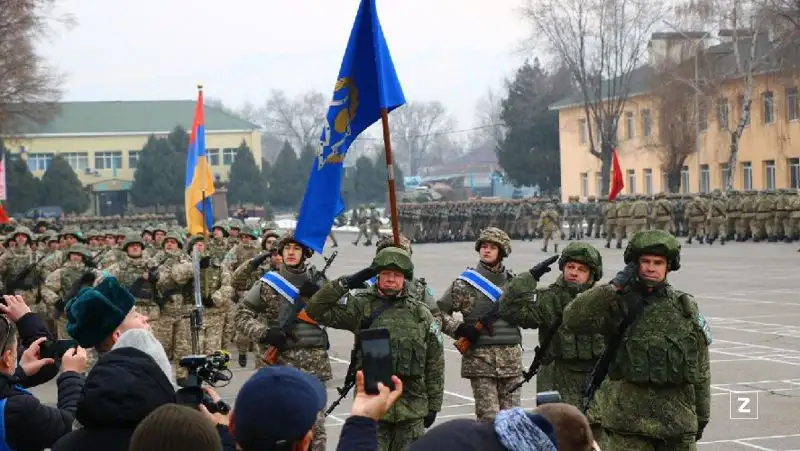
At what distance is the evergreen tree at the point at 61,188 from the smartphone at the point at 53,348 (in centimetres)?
8643

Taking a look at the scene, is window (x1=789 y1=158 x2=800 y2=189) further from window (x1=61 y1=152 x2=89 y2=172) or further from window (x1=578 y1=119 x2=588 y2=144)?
window (x1=61 y1=152 x2=89 y2=172)

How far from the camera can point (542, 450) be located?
157 inches

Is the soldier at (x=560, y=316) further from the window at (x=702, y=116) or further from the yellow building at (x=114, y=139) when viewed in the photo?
the yellow building at (x=114, y=139)

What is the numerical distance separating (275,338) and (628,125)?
6675 centimetres

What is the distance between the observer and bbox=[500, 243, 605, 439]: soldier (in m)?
9.19

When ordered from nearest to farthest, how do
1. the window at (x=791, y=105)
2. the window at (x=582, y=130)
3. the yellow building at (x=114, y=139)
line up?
the window at (x=791, y=105), the window at (x=582, y=130), the yellow building at (x=114, y=139)

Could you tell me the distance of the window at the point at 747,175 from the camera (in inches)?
2534

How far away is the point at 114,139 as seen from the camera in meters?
118

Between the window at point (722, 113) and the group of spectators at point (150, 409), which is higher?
the window at point (722, 113)

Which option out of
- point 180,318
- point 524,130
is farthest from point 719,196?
point 524,130

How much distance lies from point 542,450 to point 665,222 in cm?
4123

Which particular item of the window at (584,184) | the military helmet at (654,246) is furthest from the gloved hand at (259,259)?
the window at (584,184)

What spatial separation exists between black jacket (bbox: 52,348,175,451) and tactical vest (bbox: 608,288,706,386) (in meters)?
3.37

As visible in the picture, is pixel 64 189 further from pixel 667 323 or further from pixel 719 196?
pixel 667 323
